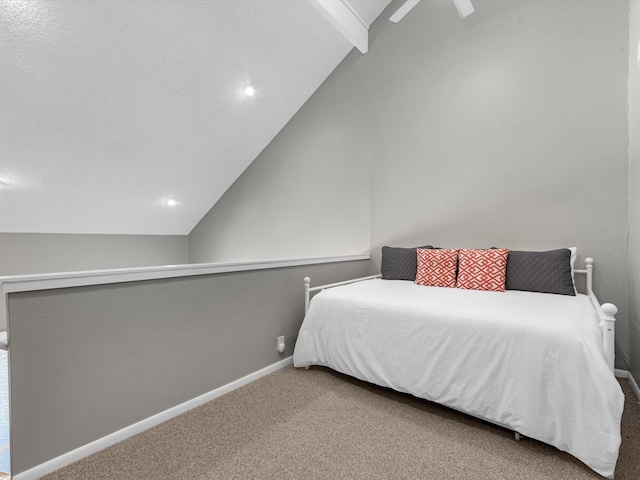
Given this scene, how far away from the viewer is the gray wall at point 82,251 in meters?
3.38

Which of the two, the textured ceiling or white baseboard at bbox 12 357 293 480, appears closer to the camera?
white baseboard at bbox 12 357 293 480

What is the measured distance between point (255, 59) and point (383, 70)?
126 centimetres

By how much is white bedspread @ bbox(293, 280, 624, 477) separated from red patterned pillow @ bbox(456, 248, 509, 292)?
15cm

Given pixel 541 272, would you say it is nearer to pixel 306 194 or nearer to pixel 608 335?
pixel 608 335

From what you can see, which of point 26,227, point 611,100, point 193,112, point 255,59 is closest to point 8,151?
point 26,227

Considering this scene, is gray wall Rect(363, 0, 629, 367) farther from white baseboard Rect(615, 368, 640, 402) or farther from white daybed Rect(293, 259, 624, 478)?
white daybed Rect(293, 259, 624, 478)

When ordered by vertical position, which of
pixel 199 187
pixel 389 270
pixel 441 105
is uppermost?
pixel 441 105

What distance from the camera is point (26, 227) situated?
3.32m

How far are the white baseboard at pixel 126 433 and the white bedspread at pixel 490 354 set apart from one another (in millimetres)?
530

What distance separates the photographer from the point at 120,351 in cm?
156

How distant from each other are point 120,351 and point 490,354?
5.70 feet

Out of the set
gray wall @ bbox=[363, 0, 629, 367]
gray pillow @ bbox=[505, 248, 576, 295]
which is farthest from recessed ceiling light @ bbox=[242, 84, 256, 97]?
gray pillow @ bbox=[505, 248, 576, 295]

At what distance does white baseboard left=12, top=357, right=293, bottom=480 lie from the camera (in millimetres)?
1301

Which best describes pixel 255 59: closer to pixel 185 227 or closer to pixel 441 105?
pixel 441 105
